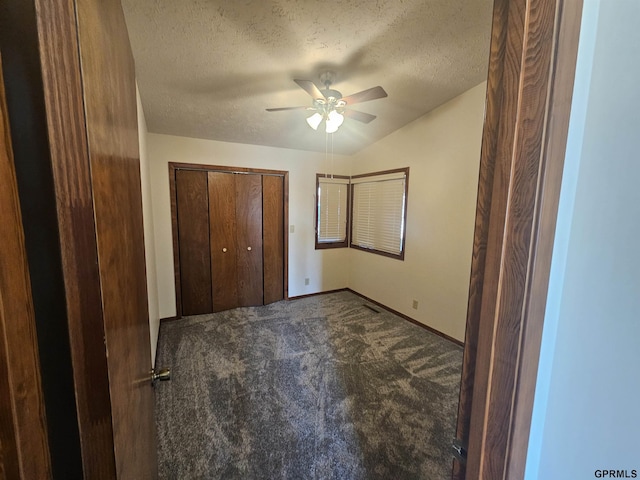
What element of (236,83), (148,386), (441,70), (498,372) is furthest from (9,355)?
(441,70)

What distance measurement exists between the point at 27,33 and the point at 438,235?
317 cm

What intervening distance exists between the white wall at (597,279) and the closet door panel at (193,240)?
3.43m

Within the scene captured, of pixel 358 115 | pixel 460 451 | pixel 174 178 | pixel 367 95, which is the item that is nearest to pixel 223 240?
pixel 174 178

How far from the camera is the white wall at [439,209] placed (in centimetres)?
263

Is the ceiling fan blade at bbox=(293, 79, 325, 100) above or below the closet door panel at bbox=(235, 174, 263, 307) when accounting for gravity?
above

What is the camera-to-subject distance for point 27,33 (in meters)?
0.32

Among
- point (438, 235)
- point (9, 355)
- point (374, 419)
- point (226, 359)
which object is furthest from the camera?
point (438, 235)

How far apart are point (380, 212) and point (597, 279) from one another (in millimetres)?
3286

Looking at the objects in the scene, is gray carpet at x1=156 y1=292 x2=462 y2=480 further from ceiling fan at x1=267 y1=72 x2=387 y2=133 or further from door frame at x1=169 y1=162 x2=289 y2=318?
ceiling fan at x1=267 y1=72 x2=387 y2=133

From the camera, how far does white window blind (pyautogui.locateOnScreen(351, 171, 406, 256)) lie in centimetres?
350

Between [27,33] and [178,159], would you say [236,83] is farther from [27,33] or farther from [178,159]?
[27,33]

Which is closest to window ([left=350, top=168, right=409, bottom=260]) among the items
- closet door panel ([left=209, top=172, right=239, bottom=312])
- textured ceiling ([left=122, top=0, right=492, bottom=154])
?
textured ceiling ([left=122, top=0, right=492, bottom=154])

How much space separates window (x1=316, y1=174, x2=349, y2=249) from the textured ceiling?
1.45 metres

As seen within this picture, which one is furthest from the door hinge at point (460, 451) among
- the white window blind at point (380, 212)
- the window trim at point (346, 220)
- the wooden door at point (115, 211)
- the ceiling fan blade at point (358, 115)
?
the window trim at point (346, 220)
